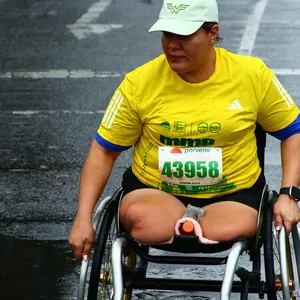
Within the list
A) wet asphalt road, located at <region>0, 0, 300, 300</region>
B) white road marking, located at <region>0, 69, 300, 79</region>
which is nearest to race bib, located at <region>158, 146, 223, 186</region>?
wet asphalt road, located at <region>0, 0, 300, 300</region>

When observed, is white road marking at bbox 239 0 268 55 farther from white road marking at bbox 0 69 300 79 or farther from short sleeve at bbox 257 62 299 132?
short sleeve at bbox 257 62 299 132

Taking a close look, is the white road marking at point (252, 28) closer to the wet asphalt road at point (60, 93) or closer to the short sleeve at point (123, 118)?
the wet asphalt road at point (60, 93)

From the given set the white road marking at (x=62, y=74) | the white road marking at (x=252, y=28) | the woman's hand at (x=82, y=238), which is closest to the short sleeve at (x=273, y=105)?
the woman's hand at (x=82, y=238)

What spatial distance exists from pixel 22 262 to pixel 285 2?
1051 cm

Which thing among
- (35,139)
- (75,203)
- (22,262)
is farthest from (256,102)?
(35,139)

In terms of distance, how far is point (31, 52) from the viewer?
13.7 metres

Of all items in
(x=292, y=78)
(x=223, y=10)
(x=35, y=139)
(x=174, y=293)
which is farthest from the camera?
(x=223, y=10)

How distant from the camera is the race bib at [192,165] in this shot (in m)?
4.99

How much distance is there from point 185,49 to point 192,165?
1.62 feet

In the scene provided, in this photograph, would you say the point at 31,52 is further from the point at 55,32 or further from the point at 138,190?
the point at 138,190

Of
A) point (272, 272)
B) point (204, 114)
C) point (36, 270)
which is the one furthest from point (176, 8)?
point (36, 270)

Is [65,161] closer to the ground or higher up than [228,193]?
closer to the ground

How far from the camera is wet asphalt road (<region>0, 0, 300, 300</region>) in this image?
22.7ft

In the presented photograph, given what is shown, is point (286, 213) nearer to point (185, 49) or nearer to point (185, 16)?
point (185, 49)
